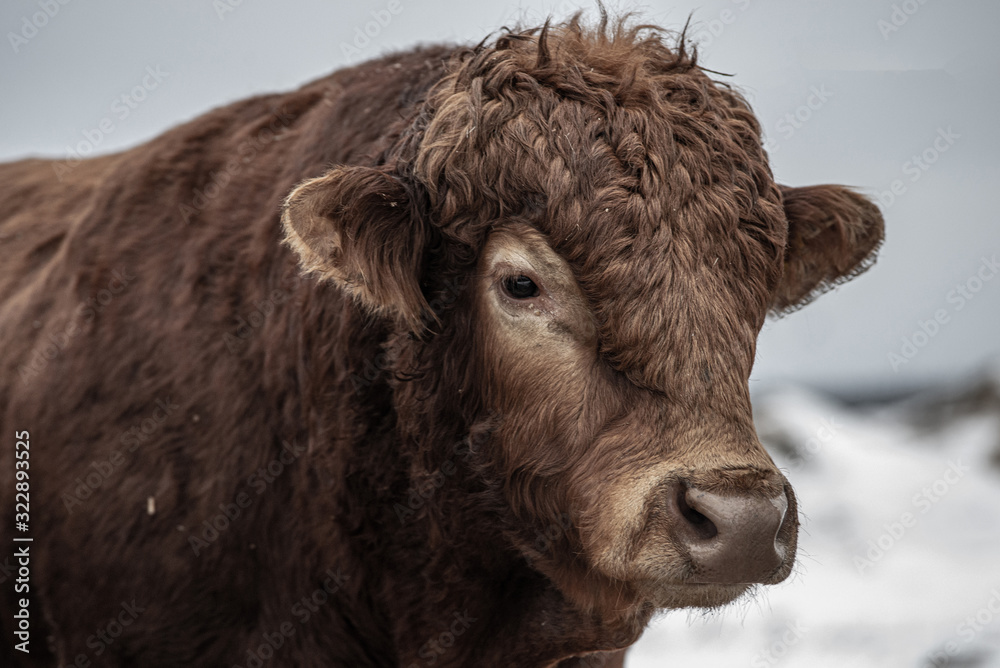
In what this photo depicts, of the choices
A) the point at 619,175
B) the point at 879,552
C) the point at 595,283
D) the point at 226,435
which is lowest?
the point at 879,552

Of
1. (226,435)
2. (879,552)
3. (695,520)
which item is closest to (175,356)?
(226,435)

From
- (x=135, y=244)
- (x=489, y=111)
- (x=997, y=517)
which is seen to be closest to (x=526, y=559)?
(x=489, y=111)

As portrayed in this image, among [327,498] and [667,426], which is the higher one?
[667,426]

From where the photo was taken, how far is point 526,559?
289 cm

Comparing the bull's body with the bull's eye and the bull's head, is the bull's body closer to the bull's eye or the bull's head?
the bull's head

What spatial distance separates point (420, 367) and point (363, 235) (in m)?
0.43

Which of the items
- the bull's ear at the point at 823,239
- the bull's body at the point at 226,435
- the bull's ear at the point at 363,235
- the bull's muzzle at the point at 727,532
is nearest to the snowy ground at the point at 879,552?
the bull's ear at the point at 823,239

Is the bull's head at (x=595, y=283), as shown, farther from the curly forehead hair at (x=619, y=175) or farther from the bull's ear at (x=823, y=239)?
the bull's ear at (x=823, y=239)

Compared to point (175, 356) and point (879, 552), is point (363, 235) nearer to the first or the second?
point (175, 356)

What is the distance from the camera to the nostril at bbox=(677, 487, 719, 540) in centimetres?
225

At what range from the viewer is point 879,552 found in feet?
26.2

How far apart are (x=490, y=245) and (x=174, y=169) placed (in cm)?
178

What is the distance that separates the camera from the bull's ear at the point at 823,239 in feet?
10.3

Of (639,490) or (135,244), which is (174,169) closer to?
(135,244)
